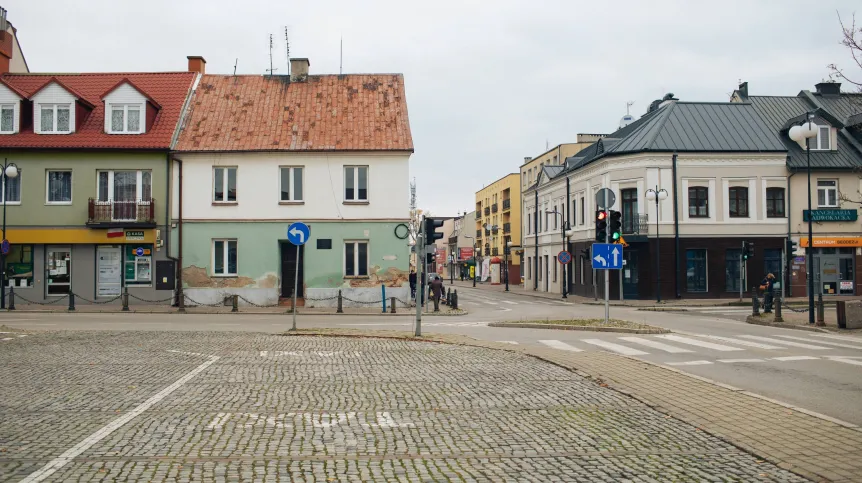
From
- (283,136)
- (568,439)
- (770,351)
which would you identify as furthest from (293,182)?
(568,439)

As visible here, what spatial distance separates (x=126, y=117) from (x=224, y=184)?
18.4 feet

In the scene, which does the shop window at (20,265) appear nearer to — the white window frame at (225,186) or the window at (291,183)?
the white window frame at (225,186)

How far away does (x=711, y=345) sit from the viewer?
17.3 metres

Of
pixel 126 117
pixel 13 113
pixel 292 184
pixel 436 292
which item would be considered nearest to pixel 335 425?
pixel 436 292

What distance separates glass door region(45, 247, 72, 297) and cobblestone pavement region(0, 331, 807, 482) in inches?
866

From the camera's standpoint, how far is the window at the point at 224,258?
1332 inches

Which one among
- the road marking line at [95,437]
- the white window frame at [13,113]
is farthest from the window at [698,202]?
the road marking line at [95,437]

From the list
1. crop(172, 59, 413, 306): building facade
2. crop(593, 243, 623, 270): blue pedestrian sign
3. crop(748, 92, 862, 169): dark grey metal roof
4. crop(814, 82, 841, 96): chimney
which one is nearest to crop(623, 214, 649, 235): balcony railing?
crop(748, 92, 862, 169): dark grey metal roof

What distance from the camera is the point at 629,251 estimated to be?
41.7 m

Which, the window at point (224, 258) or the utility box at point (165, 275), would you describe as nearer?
the utility box at point (165, 275)

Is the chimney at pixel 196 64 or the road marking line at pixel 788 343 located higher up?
the chimney at pixel 196 64

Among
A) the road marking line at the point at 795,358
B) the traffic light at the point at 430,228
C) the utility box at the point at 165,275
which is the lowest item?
the road marking line at the point at 795,358

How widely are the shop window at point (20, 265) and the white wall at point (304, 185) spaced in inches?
294

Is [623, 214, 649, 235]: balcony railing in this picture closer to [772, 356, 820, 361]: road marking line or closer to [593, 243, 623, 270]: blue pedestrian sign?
[593, 243, 623, 270]: blue pedestrian sign
